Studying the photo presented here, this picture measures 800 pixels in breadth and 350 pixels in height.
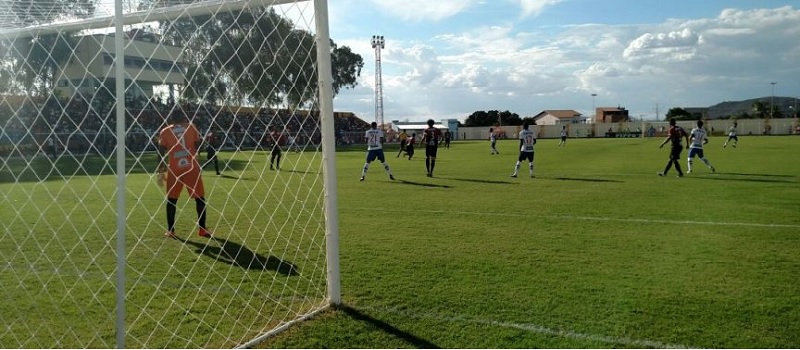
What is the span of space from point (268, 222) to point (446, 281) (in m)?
4.11

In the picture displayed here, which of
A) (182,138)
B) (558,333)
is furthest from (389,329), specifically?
(182,138)

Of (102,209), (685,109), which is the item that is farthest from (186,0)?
(685,109)

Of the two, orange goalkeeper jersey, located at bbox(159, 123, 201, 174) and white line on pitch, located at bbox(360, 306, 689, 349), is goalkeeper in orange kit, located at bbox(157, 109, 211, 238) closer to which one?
orange goalkeeper jersey, located at bbox(159, 123, 201, 174)

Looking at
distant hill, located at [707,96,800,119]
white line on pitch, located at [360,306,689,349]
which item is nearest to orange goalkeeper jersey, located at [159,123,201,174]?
white line on pitch, located at [360,306,689,349]

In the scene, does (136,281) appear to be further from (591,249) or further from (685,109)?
(685,109)

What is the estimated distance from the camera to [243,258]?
21.2 feet

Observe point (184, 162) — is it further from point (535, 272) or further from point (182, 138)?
point (535, 272)

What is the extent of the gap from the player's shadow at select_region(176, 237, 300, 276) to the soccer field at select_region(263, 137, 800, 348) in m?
0.66

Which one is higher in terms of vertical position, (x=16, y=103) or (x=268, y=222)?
(x=16, y=103)

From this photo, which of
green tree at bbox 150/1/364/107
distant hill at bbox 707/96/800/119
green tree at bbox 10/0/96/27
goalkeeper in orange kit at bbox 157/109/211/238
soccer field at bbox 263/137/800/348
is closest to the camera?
soccer field at bbox 263/137/800/348

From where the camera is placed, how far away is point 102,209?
406 inches

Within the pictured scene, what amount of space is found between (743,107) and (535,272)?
337 feet

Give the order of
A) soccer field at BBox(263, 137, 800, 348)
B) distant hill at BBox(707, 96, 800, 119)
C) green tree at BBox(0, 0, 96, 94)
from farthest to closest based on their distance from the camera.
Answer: distant hill at BBox(707, 96, 800, 119) → green tree at BBox(0, 0, 96, 94) → soccer field at BBox(263, 137, 800, 348)

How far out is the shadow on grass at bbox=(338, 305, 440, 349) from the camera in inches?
153
